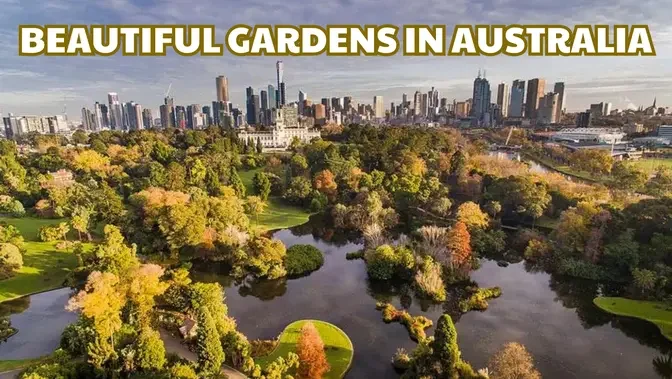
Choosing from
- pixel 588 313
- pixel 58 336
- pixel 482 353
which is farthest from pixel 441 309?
pixel 58 336

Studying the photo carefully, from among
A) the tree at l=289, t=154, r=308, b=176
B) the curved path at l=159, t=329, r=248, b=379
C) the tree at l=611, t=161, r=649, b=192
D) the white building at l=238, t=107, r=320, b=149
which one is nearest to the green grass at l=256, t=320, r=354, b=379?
the curved path at l=159, t=329, r=248, b=379

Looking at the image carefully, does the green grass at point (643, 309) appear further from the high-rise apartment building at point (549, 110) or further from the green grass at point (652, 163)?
the high-rise apartment building at point (549, 110)

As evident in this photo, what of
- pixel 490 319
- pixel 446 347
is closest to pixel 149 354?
pixel 446 347

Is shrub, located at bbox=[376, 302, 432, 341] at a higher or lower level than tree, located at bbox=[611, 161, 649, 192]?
lower

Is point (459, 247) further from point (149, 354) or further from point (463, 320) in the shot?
point (149, 354)

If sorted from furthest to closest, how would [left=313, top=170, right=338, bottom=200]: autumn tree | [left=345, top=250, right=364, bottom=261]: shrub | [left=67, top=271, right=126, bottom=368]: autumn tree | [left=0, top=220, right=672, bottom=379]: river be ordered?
1. [left=313, top=170, right=338, bottom=200]: autumn tree
2. [left=345, top=250, right=364, bottom=261]: shrub
3. [left=0, top=220, right=672, bottom=379]: river
4. [left=67, top=271, right=126, bottom=368]: autumn tree

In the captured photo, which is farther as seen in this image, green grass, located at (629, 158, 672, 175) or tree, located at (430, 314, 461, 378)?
green grass, located at (629, 158, 672, 175)

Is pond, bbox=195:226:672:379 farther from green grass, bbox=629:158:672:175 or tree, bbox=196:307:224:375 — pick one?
green grass, bbox=629:158:672:175

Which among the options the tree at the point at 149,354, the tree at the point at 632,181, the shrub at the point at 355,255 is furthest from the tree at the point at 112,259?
the tree at the point at 632,181
